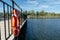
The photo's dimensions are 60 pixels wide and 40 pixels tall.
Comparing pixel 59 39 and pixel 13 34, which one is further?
pixel 59 39

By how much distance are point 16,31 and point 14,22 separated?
1.15ft

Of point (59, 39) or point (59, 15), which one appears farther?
point (59, 15)

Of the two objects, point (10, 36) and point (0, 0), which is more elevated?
point (0, 0)

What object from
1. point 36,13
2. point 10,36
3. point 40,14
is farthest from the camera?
point 40,14

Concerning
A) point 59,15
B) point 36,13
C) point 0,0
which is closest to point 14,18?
point 0,0

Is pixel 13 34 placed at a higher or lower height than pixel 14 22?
lower

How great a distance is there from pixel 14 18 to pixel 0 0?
1452mm

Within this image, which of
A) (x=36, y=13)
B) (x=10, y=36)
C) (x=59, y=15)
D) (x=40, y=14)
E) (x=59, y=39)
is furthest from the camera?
(x=59, y=15)

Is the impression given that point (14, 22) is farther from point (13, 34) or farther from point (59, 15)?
point (59, 15)

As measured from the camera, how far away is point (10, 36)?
579cm

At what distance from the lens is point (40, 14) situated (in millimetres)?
78312

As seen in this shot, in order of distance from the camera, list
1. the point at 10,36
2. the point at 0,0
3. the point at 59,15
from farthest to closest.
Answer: the point at 59,15, the point at 10,36, the point at 0,0

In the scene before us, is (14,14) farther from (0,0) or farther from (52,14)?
(52,14)

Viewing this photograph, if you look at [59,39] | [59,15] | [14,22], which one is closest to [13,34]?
[14,22]
